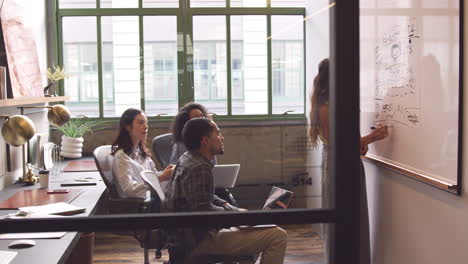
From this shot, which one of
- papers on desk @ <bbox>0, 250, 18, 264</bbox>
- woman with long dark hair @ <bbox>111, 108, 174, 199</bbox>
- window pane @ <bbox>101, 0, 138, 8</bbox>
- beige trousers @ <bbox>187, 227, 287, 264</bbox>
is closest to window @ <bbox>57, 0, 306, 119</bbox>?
window pane @ <bbox>101, 0, 138, 8</bbox>

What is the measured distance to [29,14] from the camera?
2.89m

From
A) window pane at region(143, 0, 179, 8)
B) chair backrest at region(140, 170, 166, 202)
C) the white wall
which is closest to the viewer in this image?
the white wall

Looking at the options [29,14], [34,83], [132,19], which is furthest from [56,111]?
[132,19]

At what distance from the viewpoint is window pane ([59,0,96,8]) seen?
378 cm

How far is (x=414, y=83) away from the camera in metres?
1.56

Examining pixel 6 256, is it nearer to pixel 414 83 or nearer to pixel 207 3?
pixel 414 83

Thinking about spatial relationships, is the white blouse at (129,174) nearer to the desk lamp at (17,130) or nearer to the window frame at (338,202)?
the desk lamp at (17,130)

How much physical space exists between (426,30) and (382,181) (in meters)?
0.57

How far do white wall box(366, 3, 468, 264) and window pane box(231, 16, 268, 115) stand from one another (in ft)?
7.64

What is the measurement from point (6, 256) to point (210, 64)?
135 inches

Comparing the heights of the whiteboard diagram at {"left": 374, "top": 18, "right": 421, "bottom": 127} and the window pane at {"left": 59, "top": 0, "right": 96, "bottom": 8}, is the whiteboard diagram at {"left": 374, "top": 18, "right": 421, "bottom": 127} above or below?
below

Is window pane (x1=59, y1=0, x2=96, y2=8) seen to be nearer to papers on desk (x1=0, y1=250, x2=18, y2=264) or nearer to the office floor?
the office floor

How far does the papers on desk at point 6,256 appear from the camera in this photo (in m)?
1.14

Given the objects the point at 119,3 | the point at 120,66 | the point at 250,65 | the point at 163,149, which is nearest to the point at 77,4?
Answer: the point at 119,3
